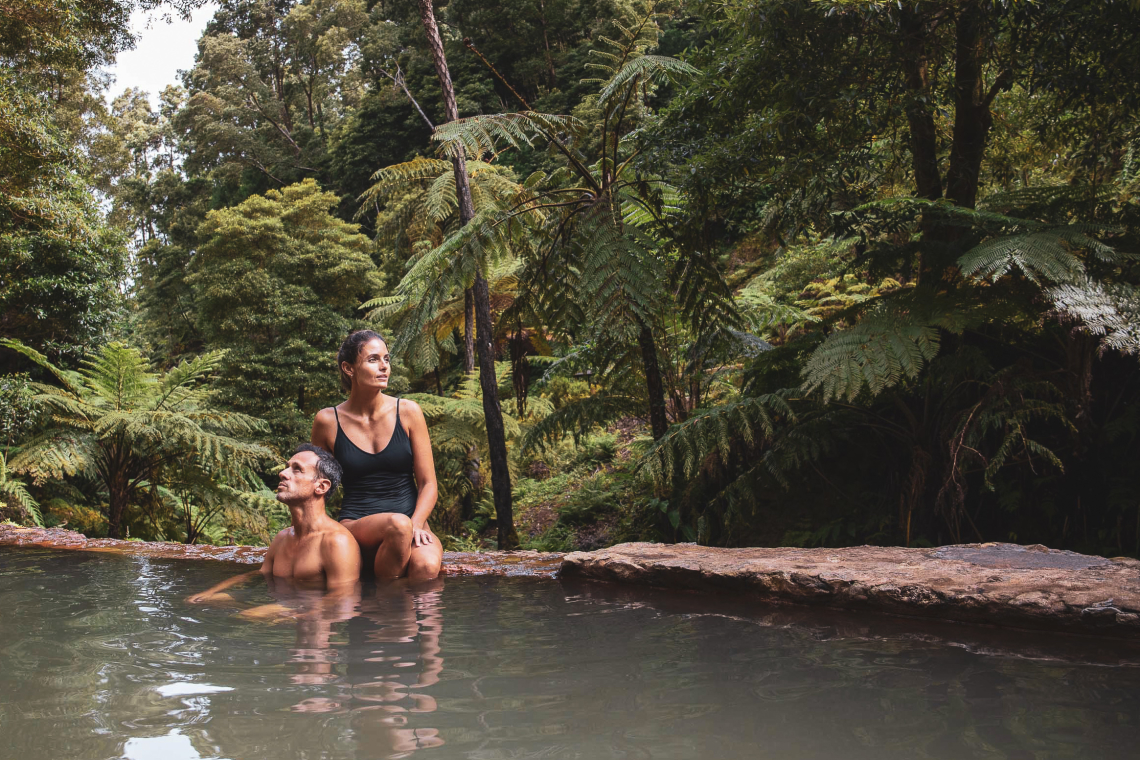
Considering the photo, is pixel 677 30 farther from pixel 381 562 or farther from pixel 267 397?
pixel 381 562

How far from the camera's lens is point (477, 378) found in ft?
44.6

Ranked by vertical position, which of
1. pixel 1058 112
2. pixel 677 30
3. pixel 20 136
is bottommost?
pixel 1058 112

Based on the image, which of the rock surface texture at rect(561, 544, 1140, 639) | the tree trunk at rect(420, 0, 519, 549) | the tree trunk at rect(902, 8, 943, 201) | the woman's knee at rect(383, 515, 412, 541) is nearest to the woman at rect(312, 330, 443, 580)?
the woman's knee at rect(383, 515, 412, 541)

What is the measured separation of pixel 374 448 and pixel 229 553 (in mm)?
1698

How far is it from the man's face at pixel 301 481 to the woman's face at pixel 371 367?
1.35 ft

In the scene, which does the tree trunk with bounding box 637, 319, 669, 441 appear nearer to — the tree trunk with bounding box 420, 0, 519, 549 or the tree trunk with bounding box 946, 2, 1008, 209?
the tree trunk with bounding box 946, 2, 1008, 209

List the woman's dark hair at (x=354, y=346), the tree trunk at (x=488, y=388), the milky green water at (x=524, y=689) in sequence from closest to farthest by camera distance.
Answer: the milky green water at (x=524, y=689)
the woman's dark hair at (x=354, y=346)
the tree trunk at (x=488, y=388)

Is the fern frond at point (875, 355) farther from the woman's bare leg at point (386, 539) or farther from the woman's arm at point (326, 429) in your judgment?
the woman's arm at point (326, 429)

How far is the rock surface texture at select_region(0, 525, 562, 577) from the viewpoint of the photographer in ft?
12.4

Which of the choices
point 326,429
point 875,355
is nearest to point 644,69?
point 875,355

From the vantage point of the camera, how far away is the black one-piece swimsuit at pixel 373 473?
11.3ft

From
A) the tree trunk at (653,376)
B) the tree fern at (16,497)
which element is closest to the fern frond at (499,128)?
the tree trunk at (653,376)

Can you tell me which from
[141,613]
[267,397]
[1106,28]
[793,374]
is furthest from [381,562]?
[267,397]

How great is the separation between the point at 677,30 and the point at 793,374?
21.7m
